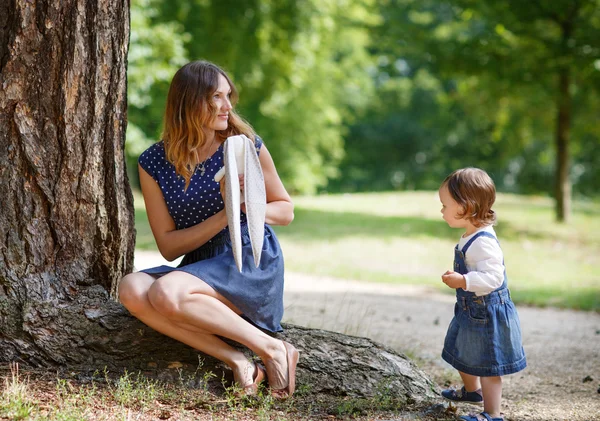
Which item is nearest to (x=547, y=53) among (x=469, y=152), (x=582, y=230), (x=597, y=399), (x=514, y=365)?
(x=582, y=230)

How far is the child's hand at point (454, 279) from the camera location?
133 inches

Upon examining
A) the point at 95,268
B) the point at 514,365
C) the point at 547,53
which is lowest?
the point at 514,365

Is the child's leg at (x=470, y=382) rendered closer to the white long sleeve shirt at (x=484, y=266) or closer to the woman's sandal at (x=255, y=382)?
the white long sleeve shirt at (x=484, y=266)

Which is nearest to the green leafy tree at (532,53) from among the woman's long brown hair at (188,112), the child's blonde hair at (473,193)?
the child's blonde hair at (473,193)

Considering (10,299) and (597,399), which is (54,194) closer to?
(10,299)

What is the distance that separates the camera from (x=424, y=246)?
13047 millimetres

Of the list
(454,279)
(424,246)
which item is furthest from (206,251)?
(424,246)

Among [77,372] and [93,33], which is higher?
[93,33]

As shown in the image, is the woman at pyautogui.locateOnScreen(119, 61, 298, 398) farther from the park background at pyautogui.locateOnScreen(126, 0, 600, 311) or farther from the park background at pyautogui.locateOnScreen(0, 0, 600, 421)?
the park background at pyautogui.locateOnScreen(126, 0, 600, 311)

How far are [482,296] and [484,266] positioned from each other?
169mm

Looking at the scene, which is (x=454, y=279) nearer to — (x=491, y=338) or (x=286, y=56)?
(x=491, y=338)

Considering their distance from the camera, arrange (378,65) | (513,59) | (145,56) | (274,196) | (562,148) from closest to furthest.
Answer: (274,196), (513,59), (145,56), (562,148), (378,65)

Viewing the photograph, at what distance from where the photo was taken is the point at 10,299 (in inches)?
143

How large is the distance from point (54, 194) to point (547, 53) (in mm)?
12156
